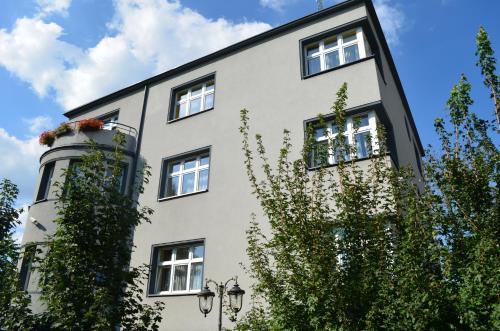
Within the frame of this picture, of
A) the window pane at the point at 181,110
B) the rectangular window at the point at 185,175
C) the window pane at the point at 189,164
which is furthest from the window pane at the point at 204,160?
the window pane at the point at 181,110

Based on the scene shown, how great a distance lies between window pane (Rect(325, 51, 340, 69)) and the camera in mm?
12438

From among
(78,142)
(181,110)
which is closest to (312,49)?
(181,110)

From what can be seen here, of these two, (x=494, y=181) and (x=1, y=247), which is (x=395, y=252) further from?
(x=1, y=247)

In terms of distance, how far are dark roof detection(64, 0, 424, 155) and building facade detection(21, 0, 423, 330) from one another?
4 centimetres

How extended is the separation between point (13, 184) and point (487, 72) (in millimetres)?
12703

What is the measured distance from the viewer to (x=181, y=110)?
15.7 metres

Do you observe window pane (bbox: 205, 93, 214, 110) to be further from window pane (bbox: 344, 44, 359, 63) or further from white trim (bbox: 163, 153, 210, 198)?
window pane (bbox: 344, 44, 359, 63)

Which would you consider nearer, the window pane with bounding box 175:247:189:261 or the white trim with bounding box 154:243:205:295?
the white trim with bounding box 154:243:205:295

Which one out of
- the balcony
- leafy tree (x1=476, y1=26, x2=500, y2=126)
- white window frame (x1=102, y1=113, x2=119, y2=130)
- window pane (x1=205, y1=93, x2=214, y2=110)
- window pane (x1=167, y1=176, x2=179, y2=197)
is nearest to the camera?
leafy tree (x1=476, y1=26, x2=500, y2=126)

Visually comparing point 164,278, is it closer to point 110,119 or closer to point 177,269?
point 177,269

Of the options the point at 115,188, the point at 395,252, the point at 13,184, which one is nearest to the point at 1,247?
the point at 13,184

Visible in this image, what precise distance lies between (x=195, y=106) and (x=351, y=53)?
19.3 ft

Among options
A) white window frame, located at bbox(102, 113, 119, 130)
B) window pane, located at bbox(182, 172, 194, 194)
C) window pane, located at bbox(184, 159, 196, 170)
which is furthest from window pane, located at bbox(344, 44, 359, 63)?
white window frame, located at bbox(102, 113, 119, 130)

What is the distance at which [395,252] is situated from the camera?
5.90m
